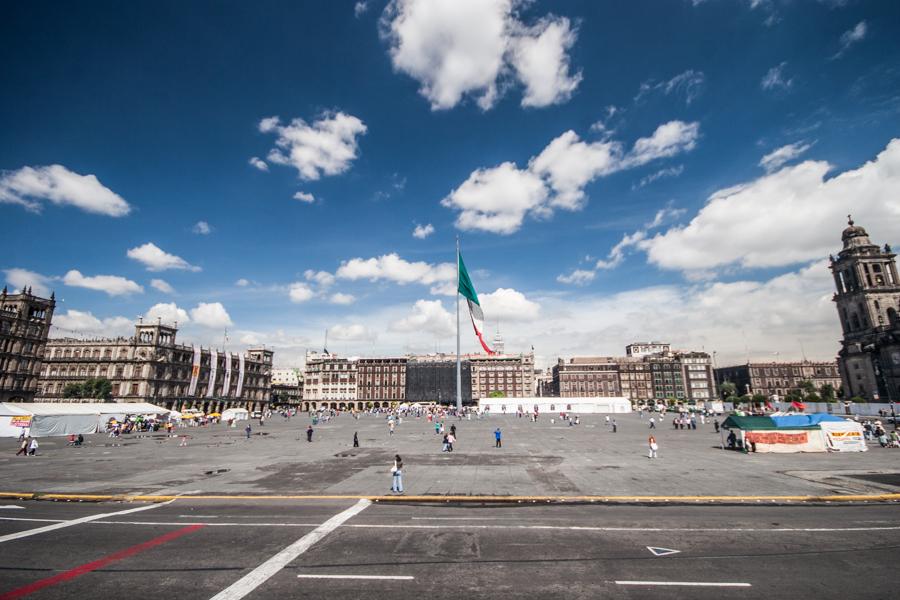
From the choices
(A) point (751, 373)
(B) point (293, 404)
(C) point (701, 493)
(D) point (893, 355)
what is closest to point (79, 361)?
(B) point (293, 404)

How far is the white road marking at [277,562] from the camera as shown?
802 cm

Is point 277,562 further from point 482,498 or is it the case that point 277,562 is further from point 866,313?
point 866,313

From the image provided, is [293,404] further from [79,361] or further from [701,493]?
[701,493]

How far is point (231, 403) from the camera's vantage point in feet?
388

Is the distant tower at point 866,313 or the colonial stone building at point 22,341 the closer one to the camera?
the colonial stone building at point 22,341

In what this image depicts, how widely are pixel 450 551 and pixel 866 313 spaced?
131 metres

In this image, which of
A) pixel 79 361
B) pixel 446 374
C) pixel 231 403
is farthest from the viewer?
pixel 446 374

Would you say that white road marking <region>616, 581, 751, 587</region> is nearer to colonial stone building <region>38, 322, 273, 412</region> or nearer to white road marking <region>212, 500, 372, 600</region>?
white road marking <region>212, 500, 372, 600</region>

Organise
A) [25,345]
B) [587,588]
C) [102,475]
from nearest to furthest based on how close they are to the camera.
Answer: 1. [587,588]
2. [102,475]
3. [25,345]

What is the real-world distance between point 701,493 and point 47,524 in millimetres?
22079

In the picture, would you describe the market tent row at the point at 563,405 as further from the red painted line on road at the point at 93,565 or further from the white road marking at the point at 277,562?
the red painted line on road at the point at 93,565

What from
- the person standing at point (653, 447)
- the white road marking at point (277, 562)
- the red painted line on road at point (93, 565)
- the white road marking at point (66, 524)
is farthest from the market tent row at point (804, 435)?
the white road marking at point (66, 524)

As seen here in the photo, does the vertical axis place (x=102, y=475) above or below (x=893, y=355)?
below

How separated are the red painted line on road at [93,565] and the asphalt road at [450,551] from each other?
0.04 m
